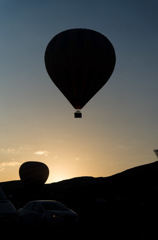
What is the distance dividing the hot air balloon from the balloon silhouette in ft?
159

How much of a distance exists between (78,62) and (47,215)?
15388mm

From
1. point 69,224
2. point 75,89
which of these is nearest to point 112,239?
→ point 69,224

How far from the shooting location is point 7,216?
1523 centimetres

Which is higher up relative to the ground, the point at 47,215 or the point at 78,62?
the point at 78,62

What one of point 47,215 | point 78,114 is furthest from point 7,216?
point 78,114

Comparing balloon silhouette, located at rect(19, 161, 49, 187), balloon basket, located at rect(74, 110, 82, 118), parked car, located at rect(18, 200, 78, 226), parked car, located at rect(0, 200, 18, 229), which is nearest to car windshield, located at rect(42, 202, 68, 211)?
parked car, located at rect(18, 200, 78, 226)

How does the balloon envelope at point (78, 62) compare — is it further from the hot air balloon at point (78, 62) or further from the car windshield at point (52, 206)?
the car windshield at point (52, 206)

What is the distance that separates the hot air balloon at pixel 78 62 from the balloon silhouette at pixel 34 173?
48428mm

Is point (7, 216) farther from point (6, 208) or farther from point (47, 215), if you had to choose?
point (47, 215)

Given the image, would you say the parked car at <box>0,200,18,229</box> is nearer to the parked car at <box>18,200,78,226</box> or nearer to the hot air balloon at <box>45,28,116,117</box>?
the parked car at <box>18,200,78,226</box>

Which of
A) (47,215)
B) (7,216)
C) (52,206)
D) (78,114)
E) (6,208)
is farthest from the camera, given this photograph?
(78,114)

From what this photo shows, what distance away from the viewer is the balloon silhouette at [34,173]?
7712 centimetres

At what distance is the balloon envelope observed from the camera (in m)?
29.9

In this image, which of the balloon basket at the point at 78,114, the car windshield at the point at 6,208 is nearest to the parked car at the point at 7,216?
the car windshield at the point at 6,208
